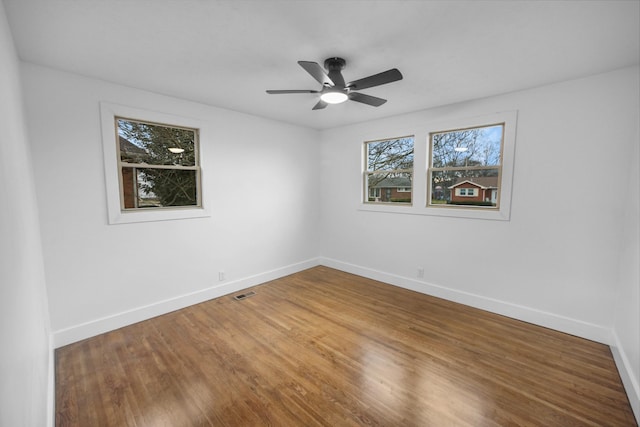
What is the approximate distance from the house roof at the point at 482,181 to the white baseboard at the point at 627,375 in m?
1.82

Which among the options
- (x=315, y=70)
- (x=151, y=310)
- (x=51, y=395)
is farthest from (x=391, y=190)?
(x=51, y=395)

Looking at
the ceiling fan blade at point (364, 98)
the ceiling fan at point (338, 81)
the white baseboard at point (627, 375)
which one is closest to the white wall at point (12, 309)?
the ceiling fan at point (338, 81)

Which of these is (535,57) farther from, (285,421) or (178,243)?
(178,243)

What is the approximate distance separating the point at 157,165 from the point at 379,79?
269 centimetres

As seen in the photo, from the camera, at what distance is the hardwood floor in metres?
1.86

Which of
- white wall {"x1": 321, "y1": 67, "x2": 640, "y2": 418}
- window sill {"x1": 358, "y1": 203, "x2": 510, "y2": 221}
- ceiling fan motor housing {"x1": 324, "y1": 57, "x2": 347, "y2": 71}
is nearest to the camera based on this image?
ceiling fan motor housing {"x1": 324, "y1": 57, "x2": 347, "y2": 71}

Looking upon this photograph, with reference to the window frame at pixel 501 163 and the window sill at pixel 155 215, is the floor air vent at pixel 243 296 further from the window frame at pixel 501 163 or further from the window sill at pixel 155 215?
the window frame at pixel 501 163

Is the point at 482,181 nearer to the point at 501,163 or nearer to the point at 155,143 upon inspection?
the point at 501,163

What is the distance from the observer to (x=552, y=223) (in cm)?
291

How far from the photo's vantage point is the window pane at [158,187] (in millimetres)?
3049

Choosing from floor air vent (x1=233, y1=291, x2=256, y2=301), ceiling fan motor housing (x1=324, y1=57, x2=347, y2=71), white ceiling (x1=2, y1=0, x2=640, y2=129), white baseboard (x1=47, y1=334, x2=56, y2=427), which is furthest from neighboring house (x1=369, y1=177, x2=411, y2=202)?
white baseboard (x1=47, y1=334, x2=56, y2=427)

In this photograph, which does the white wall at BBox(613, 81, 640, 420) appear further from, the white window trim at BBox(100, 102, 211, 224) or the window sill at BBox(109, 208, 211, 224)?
the white window trim at BBox(100, 102, 211, 224)

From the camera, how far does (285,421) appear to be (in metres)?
1.81

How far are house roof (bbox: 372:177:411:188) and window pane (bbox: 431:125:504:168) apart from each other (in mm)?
470
